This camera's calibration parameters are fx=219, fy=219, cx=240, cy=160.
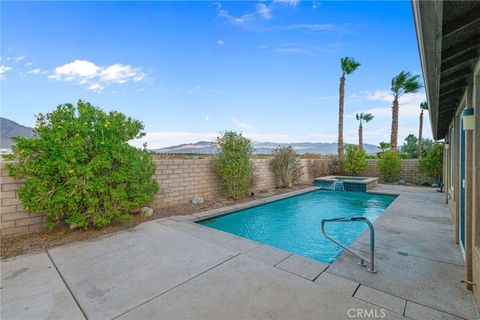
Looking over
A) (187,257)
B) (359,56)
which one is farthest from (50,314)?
(359,56)

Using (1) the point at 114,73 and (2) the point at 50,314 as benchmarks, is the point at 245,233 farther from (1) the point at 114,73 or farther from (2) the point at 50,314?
(1) the point at 114,73

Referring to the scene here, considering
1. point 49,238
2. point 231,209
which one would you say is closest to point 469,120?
point 231,209

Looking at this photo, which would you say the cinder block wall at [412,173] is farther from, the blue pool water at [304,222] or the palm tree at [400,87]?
the blue pool water at [304,222]

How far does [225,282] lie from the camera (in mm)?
2701

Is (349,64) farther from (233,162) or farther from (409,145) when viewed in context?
(409,145)

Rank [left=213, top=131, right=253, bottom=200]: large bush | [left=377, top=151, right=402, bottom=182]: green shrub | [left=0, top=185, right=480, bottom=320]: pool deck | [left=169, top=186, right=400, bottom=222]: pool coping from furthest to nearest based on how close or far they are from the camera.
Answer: [left=377, top=151, right=402, bottom=182]: green shrub → [left=213, top=131, right=253, bottom=200]: large bush → [left=169, top=186, right=400, bottom=222]: pool coping → [left=0, top=185, right=480, bottom=320]: pool deck

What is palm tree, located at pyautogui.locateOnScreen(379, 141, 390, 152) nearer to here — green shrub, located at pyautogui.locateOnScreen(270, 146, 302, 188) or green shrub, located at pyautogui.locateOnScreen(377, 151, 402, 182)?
green shrub, located at pyautogui.locateOnScreen(377, 151, 402, 182)

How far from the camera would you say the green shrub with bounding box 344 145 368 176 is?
1373 cm

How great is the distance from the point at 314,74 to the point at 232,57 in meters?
4.87

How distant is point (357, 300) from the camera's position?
2320 mm

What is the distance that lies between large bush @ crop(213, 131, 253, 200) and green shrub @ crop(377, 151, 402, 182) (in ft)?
31.2

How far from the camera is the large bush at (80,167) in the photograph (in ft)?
13.4

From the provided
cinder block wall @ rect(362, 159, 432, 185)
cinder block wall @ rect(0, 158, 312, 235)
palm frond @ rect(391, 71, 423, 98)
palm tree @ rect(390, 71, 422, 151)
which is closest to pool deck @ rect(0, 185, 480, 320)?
cinder block wall @ rect(0, 158, 312, 235)

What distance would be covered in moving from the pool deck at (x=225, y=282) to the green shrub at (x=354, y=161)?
10058mm
